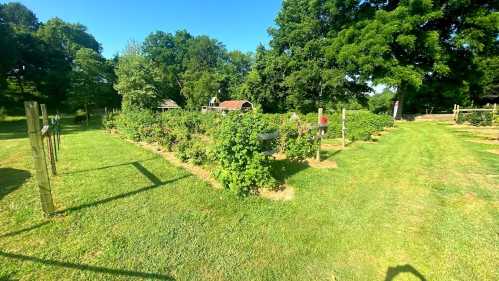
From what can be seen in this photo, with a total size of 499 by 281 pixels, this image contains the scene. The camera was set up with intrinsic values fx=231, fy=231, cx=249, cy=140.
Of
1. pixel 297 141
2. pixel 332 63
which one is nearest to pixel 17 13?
pixel 332 63

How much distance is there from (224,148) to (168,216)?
5.34 ft

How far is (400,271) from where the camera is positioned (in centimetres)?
262

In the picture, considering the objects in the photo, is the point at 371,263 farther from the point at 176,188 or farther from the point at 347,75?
the point at 347,75

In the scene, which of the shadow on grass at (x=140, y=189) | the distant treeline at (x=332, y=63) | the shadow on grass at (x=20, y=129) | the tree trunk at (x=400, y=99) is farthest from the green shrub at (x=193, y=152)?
the tree trunk at (x=400, y=99)

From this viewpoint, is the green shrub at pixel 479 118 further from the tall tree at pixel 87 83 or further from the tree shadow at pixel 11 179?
the tall tree at pixel 87 83

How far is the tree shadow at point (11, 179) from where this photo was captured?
4.75 meters

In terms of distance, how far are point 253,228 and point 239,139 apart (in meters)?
1.72

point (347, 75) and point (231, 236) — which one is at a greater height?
point (347, 75)

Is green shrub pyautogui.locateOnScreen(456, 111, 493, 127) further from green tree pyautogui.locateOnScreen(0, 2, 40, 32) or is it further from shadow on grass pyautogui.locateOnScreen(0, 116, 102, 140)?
green tree pyautogui.locateOnScreen(0, 2, 40, 32)

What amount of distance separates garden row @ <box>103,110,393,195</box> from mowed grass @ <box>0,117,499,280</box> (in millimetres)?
508

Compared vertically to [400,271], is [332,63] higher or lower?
higher

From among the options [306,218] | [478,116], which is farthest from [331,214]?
[478,116]

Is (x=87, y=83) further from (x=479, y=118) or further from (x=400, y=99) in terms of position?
(x=479, y=118)

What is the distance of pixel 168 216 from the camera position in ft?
12.3
